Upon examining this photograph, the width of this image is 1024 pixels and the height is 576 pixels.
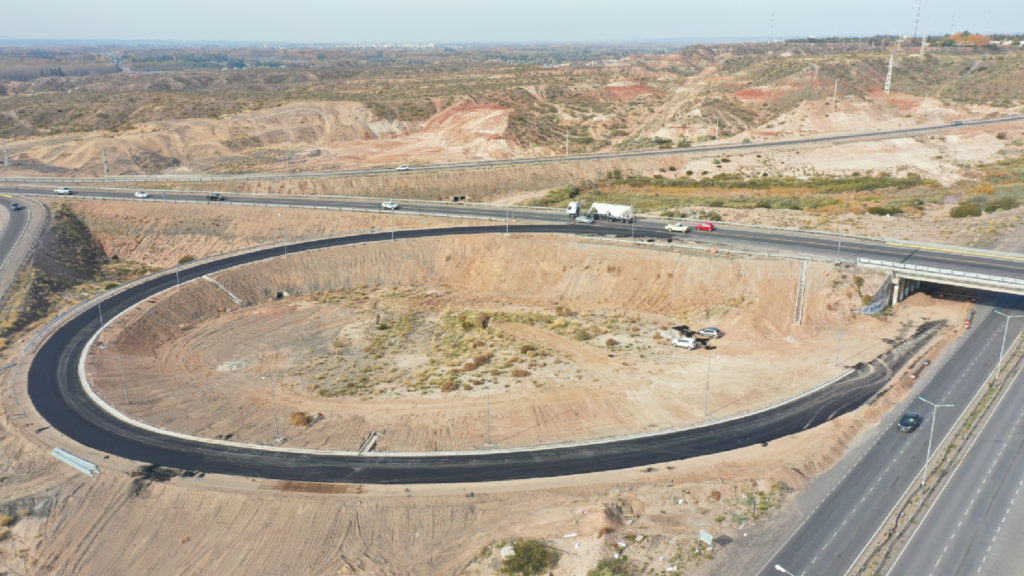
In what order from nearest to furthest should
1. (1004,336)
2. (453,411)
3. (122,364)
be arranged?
(453,411), (122,364), (1004,336)

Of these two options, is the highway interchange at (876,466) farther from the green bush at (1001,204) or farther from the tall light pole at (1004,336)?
the green bush at (1001,204)

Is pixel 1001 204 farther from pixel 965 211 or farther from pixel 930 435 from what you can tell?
pixel 930 435

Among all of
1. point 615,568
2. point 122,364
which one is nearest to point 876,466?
point 615,568

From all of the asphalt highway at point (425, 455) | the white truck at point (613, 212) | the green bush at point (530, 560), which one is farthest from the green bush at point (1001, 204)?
the green bush at point (530, 560)

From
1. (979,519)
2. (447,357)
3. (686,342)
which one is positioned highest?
(686,342)

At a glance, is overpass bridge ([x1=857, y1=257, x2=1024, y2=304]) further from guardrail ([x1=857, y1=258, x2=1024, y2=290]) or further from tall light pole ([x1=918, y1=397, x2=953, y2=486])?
tall light pole ([x1=918, y1=397, x2=953, y2=486])
